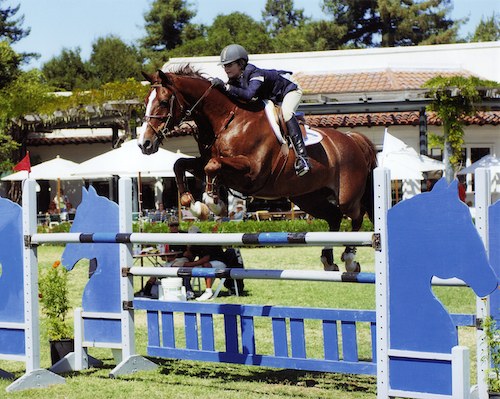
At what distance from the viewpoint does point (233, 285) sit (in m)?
11.5

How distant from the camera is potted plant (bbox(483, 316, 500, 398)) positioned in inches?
173

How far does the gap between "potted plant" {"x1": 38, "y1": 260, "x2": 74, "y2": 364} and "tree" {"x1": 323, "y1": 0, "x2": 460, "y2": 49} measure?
1679 inches

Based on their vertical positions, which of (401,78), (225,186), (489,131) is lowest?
(225,186)

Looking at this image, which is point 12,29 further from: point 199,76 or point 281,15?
point 199,76

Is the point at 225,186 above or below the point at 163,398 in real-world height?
above

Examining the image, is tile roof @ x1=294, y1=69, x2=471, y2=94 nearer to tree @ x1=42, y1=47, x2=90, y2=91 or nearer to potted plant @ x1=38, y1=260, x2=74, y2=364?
potted plant @ x1=38, y1=260, x2=74, y2=364

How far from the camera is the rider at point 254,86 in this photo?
643 centimetres

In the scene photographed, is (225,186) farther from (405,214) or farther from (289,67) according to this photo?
(289,67)

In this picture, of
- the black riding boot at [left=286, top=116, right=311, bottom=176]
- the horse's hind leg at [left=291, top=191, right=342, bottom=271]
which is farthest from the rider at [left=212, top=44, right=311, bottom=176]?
the horse's hind leg at [left=291, top=191, right=342, bottom=271]

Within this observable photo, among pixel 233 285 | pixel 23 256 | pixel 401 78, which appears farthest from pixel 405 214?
pixel 401 78

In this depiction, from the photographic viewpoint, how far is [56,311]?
22.2 feet

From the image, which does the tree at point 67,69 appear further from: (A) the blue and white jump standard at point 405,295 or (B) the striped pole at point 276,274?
(A) the blue and white jump standard at point 405,295

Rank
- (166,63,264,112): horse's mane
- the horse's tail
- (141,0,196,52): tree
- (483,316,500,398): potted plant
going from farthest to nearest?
(141,0,196,52): tree < the horse's tail < (166,63,264,112): horse's mane < (483,316,500,398): potted plant

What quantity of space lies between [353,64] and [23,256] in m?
24.3
